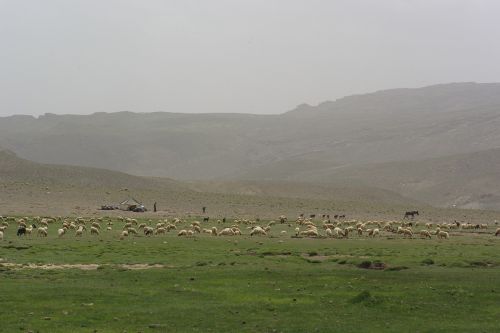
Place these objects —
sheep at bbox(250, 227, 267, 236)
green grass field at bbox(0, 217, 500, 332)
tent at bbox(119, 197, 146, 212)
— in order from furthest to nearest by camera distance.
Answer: tent at bbox(119, 197, 146, 212) < sheep at bbox(250, 227, 267, 236) < green grass field at bbox(0, 217, 500, 332)

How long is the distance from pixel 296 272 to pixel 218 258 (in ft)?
15.9

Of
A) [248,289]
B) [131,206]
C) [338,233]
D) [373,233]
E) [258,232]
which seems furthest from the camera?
[131,206]

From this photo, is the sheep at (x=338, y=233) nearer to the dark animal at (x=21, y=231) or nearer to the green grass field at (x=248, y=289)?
the green grass field at (x=248, y=289)

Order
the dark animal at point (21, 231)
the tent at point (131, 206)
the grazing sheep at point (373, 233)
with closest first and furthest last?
the dark animal at point (21, 231)
the grazing sheep at point (373, 233)
the tent at point (131, 206)

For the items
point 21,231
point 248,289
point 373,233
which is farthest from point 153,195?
point 248,289

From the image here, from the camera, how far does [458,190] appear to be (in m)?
128

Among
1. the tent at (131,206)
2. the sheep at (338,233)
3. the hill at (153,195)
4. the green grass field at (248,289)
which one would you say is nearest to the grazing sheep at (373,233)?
the sheep at (338,233)

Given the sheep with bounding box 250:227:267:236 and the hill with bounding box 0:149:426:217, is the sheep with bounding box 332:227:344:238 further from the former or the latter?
the hill with bounding box 0:149:426:217

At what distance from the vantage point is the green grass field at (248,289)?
1598 cm

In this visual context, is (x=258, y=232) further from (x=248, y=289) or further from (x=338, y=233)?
(x=248, y=289)

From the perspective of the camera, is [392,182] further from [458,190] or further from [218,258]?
[218,258]

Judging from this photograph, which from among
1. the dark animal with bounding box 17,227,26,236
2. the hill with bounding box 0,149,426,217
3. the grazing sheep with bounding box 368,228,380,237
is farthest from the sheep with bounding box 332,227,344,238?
the hill with bounding box 0,149,426,217

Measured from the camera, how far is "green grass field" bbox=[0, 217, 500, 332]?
16.0 meters

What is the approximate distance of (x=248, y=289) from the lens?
20.3m
